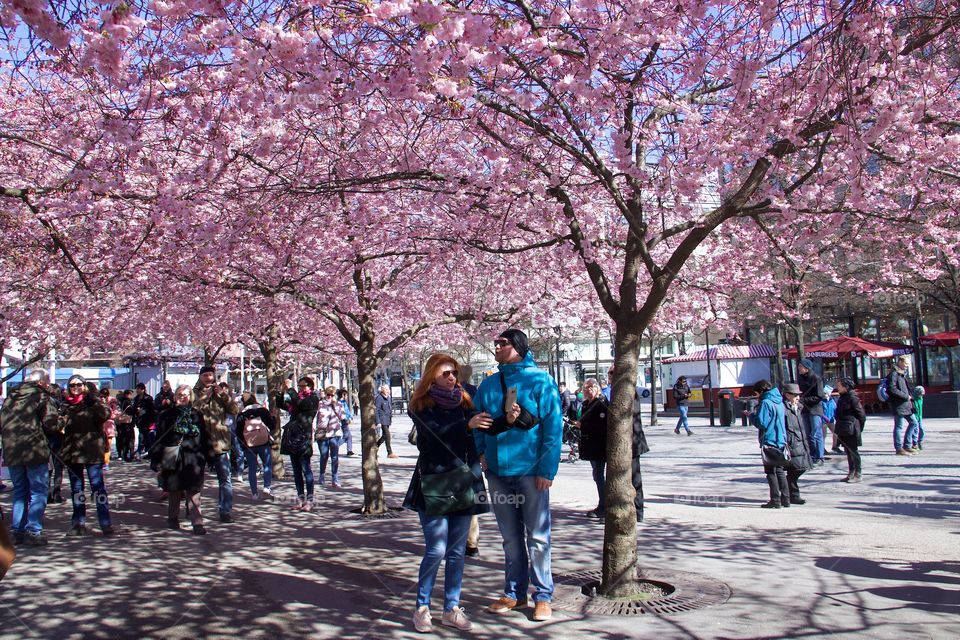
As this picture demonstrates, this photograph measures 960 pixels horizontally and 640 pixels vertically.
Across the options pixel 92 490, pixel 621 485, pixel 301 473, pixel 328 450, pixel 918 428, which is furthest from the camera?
pixel 918 428

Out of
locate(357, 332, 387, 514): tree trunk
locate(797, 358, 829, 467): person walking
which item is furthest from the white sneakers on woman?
locate(797, 358, 829, 467): person walking

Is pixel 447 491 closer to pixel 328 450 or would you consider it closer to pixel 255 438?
pixel 255 438

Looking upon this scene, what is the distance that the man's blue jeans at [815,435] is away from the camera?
1261 centimetres

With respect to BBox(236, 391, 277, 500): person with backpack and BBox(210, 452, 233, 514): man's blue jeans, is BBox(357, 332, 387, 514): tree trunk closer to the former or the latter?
BBox(236, 391, 277, 500): person with backpack

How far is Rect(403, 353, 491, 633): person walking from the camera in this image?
5160 millimetres

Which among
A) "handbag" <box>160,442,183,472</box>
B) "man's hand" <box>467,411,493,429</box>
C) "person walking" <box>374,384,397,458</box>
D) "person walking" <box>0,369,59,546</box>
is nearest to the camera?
"man's hand" <box>467,411,493,429</box>

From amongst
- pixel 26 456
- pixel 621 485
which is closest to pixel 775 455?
pixel 621 485

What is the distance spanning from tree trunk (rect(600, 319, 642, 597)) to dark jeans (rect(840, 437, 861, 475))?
6439mm

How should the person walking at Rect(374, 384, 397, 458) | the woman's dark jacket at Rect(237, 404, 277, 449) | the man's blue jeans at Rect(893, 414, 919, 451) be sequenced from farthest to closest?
the person walking at Rect(374, 384, 397, 458)
the man's blue jeans at Rect(893, 414, 919, 451)
the woman's dark jacket at Rect(237, 404, 277, 449)

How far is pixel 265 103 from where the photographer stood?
6031mm

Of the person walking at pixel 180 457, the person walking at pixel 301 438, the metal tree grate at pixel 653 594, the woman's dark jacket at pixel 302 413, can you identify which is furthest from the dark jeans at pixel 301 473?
the metal tree grate at pixel 653 594

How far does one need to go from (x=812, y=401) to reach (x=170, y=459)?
939cm

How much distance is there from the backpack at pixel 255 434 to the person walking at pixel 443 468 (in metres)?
5.95

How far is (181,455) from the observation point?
8797 mm
